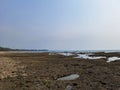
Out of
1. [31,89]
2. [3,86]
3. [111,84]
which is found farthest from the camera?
[111,84]

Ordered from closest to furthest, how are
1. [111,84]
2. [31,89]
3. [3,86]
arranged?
1. [31,89]
2. [3,86]
3. [111,84]

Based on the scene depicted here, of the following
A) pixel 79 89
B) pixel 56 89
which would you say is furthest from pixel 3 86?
pixel 79 89

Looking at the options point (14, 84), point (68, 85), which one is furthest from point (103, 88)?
point (14, 84)

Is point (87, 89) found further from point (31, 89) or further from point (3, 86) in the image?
point (3, 86)

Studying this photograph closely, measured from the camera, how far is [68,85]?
14.8 m

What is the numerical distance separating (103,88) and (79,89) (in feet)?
5.05

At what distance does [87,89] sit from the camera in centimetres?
1343

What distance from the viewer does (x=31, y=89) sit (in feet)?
43.3

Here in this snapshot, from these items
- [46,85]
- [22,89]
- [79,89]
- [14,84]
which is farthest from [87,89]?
[14,84]

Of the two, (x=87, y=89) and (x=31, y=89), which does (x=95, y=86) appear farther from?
(x=31, y=89)

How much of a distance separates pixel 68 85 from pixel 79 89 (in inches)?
62.6

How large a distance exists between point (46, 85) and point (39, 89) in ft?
4.45

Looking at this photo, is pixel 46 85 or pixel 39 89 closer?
pixel 39 89

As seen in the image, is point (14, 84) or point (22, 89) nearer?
point (22, 89)
